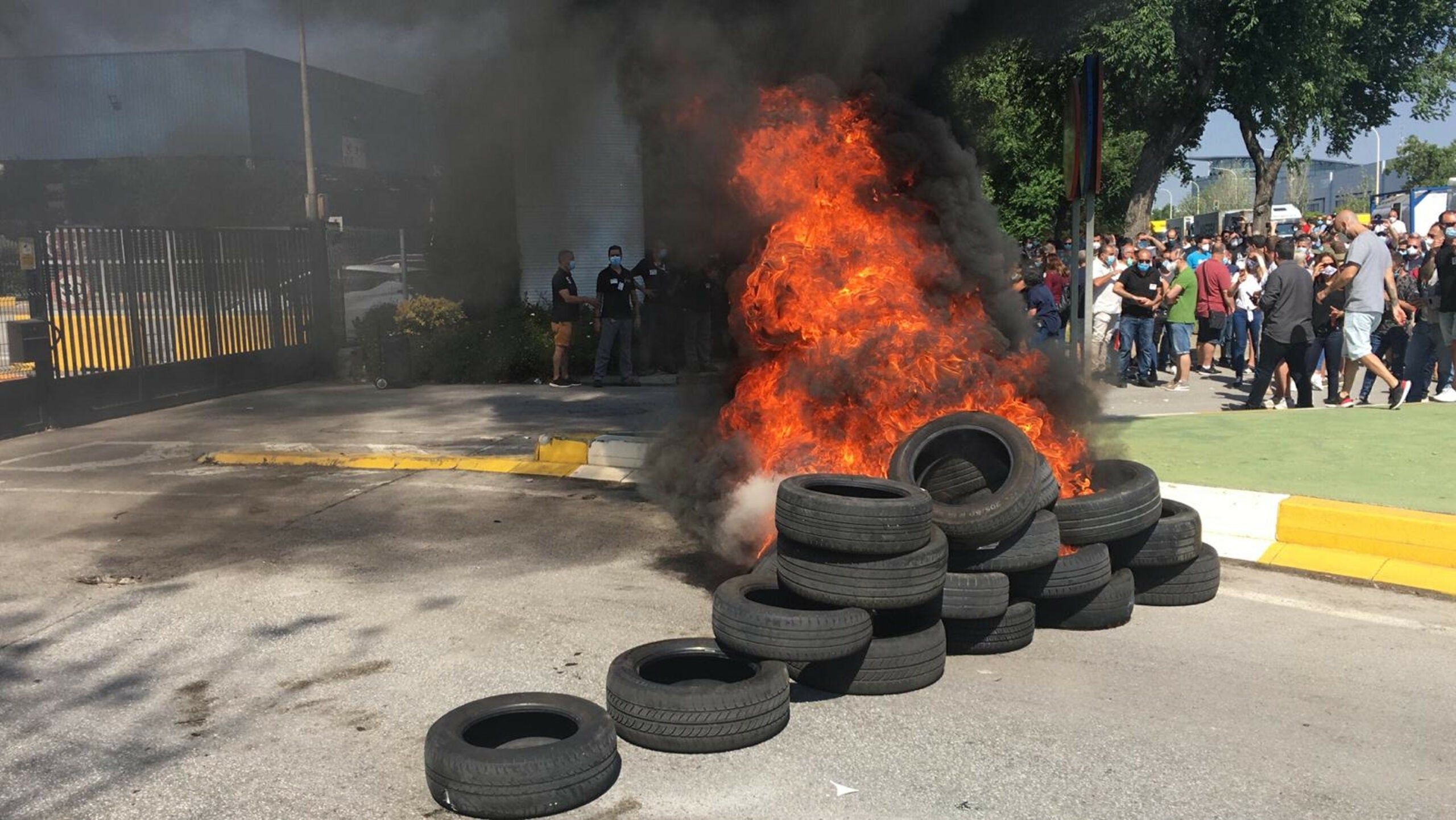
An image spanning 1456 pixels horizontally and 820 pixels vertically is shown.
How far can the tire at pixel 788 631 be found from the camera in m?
4.56

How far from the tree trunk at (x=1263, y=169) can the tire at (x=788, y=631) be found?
95.2ft

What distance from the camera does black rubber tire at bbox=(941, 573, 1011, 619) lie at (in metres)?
5.10

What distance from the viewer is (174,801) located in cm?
389

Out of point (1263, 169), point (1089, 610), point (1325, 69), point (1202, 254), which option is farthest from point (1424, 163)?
point (1089, 610)

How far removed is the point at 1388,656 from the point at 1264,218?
30651mm

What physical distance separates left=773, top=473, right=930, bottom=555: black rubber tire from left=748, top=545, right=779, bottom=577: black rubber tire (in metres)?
0.19

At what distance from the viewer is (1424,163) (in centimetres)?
6462

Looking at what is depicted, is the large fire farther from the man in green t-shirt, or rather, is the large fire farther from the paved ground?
the man in green t-shirt

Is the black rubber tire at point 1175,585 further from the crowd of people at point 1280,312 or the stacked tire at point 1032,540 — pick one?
the crowd of people at point 1280,312

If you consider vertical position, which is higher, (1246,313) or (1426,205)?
→ (1426,205)

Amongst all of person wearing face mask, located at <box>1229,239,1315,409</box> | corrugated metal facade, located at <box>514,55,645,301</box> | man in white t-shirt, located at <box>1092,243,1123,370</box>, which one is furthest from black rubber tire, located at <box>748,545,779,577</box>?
corrugated metal facade, located at <box>514,55,645,301</box>

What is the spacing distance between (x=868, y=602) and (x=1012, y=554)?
925mm

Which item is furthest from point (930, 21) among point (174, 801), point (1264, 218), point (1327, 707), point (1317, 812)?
point (1264, 218)

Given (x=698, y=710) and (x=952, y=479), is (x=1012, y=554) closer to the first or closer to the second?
(x=952, y=479)
